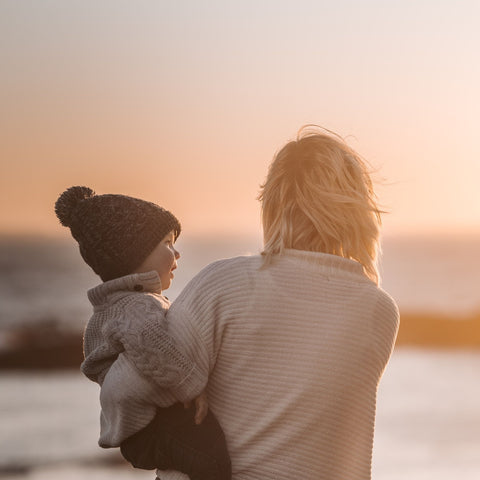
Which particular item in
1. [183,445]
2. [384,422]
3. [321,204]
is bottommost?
[384,422]

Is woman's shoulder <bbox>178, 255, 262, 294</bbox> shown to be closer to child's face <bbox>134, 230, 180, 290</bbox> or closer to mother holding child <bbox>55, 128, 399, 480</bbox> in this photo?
mother holding child <bbox>55, 128, 399, 480</bbox>

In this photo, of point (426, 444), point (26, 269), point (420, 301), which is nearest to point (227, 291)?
point (426, 444)

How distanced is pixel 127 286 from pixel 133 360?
27 cm

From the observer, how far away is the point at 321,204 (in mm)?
2244

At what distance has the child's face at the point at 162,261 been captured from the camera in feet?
8.03

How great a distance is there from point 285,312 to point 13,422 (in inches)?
Answer: 495

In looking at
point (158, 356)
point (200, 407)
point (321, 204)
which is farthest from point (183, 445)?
point (321, 204)

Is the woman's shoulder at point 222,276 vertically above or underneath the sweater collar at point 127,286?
above

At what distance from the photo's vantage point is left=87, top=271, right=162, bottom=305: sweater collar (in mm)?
2375

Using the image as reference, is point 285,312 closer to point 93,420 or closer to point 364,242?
point 364,242

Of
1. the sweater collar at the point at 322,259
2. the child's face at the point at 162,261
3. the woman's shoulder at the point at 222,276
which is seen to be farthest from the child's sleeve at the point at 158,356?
the sweater collar at the point at 322,259

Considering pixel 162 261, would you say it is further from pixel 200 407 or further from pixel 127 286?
pixel 200 407

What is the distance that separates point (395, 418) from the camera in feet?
45.9

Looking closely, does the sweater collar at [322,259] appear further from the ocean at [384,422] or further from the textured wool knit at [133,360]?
the textured wool knit at [133,360]
